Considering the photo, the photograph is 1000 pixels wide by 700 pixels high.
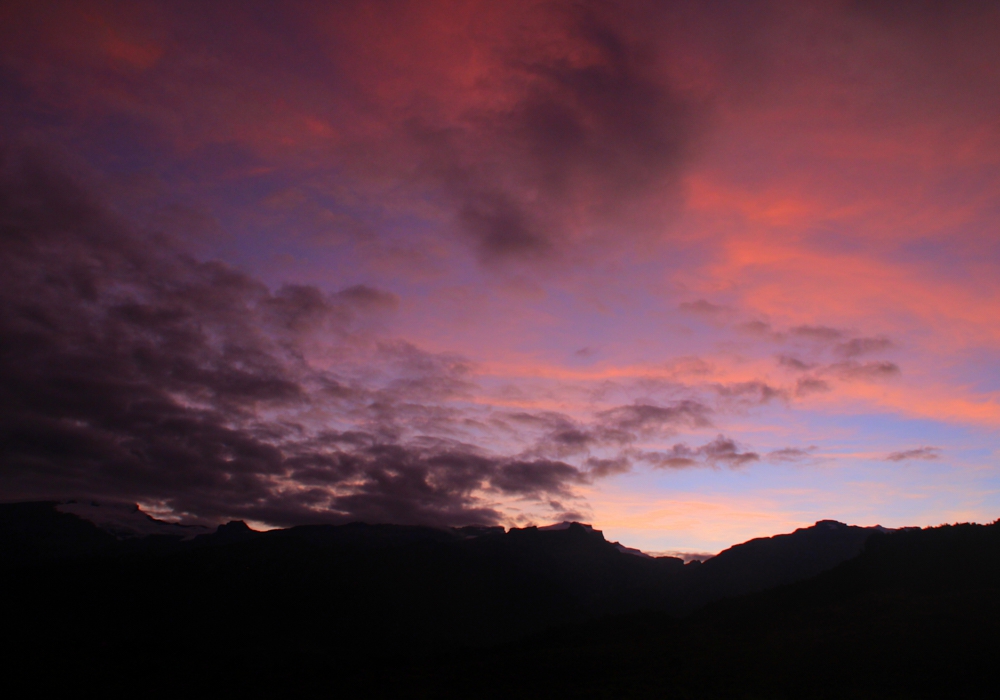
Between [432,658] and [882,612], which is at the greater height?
[882,612]

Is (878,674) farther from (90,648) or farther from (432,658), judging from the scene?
(90,648)

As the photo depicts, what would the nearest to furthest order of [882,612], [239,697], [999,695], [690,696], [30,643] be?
[999,695] → [690,696] → [882,612] → [239,697] → [30,643]

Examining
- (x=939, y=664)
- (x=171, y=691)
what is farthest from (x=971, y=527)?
(x=171, y=691)

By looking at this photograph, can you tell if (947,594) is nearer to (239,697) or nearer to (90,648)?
(239,697)

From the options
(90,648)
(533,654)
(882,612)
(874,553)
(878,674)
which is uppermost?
(874,553)

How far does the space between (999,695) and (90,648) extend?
255 meters

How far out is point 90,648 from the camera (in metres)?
198

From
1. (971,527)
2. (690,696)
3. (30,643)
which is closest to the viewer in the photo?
(690,696)

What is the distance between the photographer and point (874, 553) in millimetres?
118375

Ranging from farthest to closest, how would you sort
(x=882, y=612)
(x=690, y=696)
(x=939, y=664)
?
(x=882, y=612), (x=690, y=696), (x=939, y=664)

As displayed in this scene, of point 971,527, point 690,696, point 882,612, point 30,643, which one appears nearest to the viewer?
point 690,696

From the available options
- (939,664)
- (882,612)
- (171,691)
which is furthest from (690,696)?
(171,691)

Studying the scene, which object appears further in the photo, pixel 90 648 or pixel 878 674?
pixel 90 648

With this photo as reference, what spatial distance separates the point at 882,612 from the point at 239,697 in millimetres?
103840
